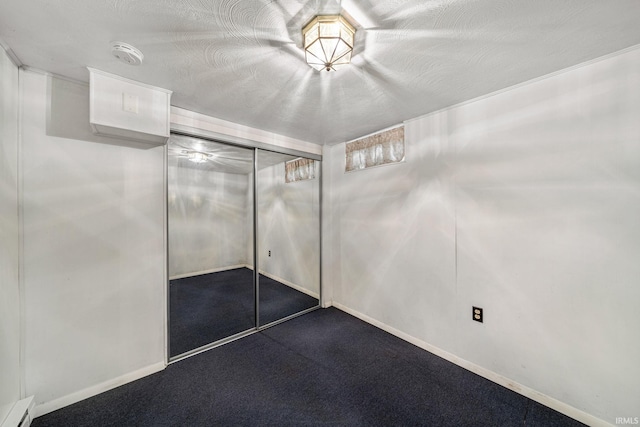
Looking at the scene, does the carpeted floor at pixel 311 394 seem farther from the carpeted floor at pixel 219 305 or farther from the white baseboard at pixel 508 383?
Answer: the carpeted floor at pixel 219 305

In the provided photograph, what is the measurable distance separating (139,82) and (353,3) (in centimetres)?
166

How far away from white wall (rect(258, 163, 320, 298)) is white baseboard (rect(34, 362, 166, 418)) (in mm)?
1512

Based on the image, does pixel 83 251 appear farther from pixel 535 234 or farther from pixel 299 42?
pixel 535 234

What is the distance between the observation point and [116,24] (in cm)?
118

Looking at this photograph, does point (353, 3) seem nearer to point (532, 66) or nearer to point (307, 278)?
point (532, 66)

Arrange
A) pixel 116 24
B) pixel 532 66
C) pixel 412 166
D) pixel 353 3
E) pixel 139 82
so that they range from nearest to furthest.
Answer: pixel 353 3 → pixel 116 24 → pixel 532 66 → pixel 139 82 → pixel 412 166

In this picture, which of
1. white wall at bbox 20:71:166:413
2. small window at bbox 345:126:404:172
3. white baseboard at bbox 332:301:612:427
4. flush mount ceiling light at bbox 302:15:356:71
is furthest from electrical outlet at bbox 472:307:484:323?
white wall at bbox 20:71:166:413

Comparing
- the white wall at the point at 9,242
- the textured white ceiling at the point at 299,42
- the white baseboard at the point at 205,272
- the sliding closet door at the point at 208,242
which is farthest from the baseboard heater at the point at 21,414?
the textured white ceiling at the point at 299,42

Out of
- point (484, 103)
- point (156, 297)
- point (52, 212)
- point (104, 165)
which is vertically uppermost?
point (484, 103)

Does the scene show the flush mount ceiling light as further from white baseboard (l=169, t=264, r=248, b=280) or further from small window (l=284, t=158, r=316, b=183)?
white baseboard (l=169, t=264, r=248, b=280)

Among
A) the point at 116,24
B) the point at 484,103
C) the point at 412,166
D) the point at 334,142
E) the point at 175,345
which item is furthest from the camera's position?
the point at 334,142

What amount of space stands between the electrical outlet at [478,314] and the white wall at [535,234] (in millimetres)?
51

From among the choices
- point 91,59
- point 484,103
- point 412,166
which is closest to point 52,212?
point 91,59

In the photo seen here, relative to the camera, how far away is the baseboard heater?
1355 millimetres
